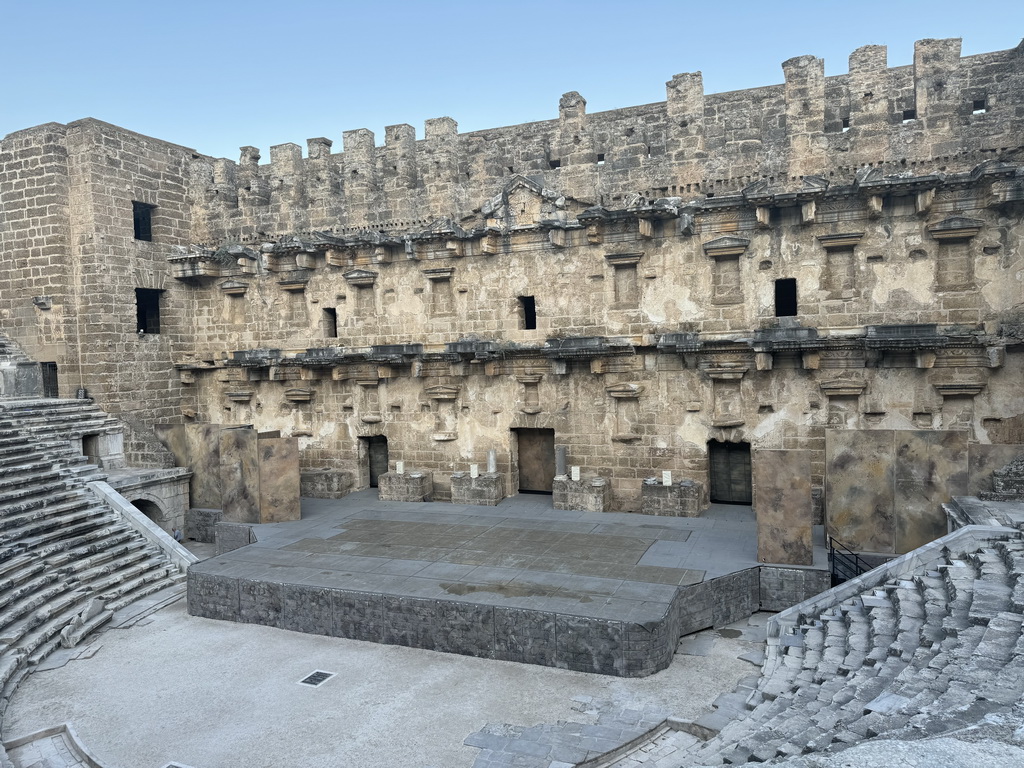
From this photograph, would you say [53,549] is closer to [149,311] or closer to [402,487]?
[402,487]

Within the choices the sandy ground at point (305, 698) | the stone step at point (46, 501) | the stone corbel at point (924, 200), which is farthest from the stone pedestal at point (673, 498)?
the stone step at point (46, 501)

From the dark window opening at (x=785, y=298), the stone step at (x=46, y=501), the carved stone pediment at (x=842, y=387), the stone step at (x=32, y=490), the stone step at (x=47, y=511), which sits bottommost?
the stone step at (x=47, y=511)

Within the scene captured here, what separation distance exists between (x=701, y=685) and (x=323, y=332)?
1311cm

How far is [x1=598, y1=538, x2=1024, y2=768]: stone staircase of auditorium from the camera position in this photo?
6.46 metres

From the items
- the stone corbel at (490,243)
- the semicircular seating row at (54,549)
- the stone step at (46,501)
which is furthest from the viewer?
the stone corbel at (490,243)

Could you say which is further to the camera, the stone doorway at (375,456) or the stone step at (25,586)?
the stone doorway at (375,456)

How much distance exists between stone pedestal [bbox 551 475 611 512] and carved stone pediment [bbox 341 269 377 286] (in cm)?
666

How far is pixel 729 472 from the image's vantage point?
643 inches

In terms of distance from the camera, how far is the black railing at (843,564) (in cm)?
1203

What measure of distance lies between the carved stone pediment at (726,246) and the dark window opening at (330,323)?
31.0ft

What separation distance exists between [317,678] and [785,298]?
37.3 feet

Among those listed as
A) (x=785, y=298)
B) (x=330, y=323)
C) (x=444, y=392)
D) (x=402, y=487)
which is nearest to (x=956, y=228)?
(x=785, y=298)

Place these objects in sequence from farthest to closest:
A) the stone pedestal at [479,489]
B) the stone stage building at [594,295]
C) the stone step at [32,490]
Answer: the stone pedestal at [479,489] → the stone step at [32,490] → the stone stage building at [594,295]

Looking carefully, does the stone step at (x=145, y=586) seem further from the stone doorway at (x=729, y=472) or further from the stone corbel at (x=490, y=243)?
the stone doorway at (x=729, y=472)
